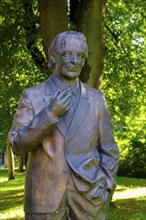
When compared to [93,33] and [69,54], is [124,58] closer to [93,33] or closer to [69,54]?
[93,33]

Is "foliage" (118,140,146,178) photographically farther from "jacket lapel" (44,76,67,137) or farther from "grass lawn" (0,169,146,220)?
"jacket lapel" (44,76,67,137)

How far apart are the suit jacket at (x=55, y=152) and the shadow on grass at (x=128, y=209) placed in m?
9.96

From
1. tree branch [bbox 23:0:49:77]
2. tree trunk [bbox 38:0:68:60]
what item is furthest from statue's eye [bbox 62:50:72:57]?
tree branch [bbox 23:0:49:77]

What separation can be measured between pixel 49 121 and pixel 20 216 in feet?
36.6

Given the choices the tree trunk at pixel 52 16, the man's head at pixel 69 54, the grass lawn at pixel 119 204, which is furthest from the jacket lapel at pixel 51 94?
the grass lawn at pixel 119 204

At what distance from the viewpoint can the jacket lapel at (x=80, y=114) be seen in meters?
3.93

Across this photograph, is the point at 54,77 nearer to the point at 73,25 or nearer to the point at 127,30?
the point at 73,25

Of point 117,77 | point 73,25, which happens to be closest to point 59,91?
point 73,25

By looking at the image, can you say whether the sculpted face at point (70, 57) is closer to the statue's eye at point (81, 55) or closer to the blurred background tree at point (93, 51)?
the statue's eye at point (81, 55)

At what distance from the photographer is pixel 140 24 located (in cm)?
1759

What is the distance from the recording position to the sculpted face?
12.9 feet

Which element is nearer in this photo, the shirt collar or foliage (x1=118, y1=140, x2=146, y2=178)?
the shirt collar

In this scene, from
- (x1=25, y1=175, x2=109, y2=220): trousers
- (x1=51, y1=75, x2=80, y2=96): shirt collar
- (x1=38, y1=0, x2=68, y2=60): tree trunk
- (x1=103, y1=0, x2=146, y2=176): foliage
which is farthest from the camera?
(x1=103, y1=0, x2=146, y2=176): foliage

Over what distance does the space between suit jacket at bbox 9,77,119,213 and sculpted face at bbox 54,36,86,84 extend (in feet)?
0.65
